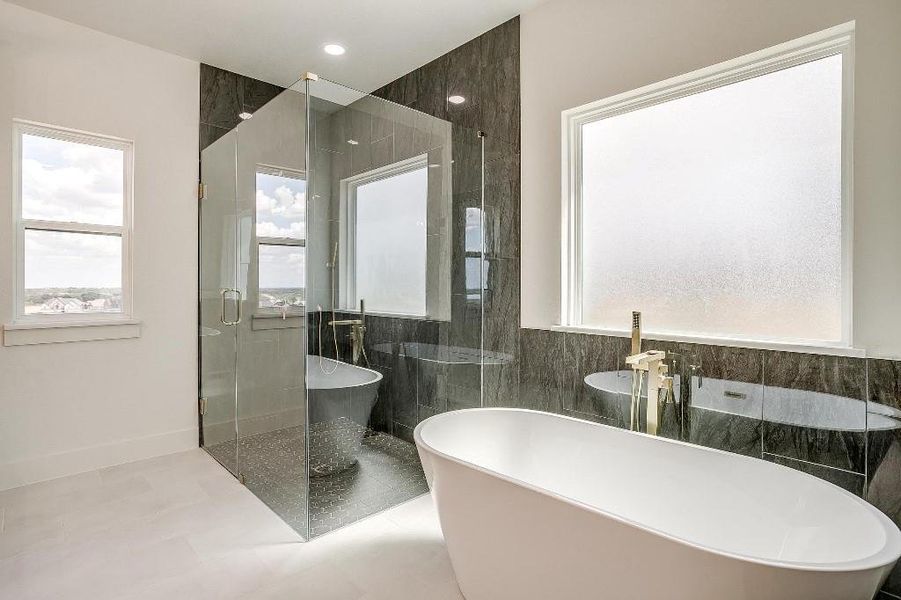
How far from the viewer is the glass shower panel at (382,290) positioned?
7.37ft

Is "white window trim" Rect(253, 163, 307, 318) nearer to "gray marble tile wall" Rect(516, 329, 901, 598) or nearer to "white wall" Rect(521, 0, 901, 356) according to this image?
"white wall" Rect(521, 0, 901, 356)

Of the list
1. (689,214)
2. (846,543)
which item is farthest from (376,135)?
(846,543)

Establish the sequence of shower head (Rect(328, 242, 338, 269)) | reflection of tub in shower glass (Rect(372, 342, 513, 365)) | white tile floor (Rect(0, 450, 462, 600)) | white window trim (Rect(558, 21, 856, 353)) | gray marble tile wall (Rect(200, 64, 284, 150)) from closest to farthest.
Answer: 1. white window trim (Rect(558, 21, 856, 353))
2. white tile floor (Rect(0, 450, 462, 600))
3. shower head (Rect(328, 242, 338, 269))
4. reflection of tub in shower glass (Rect(372, 342, 513, 365))
5. gray marble tile wall (Rect(200, 64, 284, 150))

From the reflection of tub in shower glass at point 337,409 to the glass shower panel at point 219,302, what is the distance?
962mm

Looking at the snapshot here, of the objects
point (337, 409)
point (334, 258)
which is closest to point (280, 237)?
point (334, 258)

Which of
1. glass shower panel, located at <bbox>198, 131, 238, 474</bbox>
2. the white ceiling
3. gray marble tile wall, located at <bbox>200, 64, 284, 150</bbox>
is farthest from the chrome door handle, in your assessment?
the white ceiling

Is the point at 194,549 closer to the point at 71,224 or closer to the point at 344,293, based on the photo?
the point at 344,293

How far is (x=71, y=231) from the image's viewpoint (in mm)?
2947

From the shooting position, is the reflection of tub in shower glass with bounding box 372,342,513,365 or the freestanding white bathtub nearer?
the freestanding white bathtub

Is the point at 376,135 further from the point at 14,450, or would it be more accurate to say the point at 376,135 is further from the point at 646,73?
the point at 14,450

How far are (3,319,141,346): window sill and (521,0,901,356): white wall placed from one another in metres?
2.56

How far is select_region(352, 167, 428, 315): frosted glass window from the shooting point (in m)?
2.37

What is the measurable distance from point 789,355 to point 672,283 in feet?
1.91

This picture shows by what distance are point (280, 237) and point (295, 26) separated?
140 cm
